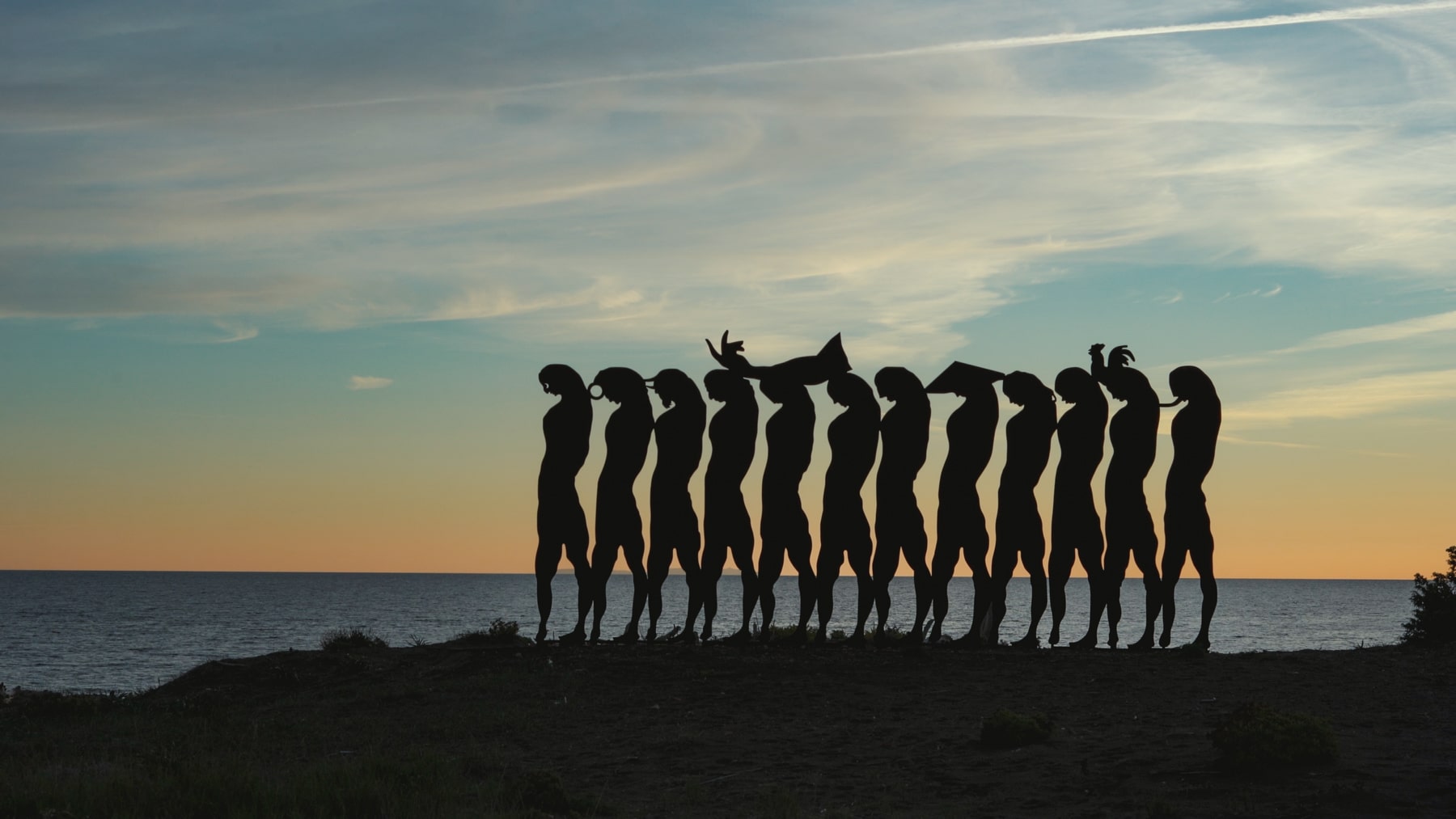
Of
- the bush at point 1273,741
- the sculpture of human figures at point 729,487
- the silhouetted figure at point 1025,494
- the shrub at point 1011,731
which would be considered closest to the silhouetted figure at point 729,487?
the sculpture of human figures at point 729,487

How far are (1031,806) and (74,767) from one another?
33.5ft

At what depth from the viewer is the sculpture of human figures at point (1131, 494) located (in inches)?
739

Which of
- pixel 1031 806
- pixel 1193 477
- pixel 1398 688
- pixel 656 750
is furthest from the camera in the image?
pixel 1193 477

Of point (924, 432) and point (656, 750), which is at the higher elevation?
point (924, 432)

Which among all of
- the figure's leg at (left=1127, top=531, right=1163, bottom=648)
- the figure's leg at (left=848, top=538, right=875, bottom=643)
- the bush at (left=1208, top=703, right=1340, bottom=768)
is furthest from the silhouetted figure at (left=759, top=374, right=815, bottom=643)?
the bush at (left=1208, top=703, right=1340, bottom=768)

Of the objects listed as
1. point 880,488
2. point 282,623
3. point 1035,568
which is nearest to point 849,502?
point 880,488

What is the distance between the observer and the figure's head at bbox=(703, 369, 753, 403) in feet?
67.1

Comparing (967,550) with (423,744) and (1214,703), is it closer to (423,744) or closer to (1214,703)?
(1214,703)

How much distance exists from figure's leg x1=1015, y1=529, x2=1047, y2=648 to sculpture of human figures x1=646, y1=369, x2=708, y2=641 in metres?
5.16

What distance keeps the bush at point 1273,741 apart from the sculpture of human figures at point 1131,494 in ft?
23.4

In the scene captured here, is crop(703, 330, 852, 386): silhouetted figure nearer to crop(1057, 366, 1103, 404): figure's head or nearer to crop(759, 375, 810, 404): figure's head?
crop(759, 375, 810, 404): figure's head

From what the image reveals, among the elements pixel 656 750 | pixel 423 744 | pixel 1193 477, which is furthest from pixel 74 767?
pixel 1193 477

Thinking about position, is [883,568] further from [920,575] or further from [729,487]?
[729,487]

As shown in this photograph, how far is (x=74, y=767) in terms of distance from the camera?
545 inches
